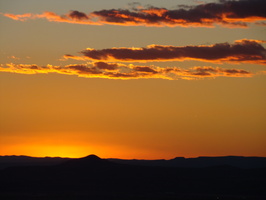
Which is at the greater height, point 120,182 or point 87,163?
point 87,163

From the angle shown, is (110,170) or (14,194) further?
(110,170)

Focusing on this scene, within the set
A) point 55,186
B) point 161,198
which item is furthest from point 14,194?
point 161,198

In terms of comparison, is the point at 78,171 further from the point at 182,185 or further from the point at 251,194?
the point at 251,194

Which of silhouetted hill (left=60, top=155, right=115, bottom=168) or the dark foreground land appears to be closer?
the dark foreground land

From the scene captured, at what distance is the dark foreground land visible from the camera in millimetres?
148750

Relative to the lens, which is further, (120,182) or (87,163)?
(87,163)

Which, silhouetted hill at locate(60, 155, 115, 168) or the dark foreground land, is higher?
silhouetted hill at locate(60, 155, 115, 168)

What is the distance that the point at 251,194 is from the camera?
15825cm

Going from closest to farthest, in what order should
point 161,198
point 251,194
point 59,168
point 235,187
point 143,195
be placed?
point 161,198
point 143,195
point 251,194
point 235,187
point 59,168

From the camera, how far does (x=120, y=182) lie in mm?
169250

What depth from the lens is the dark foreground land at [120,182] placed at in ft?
488

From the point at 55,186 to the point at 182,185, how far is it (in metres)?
31.5

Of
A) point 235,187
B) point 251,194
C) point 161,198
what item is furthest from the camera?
point 235,187

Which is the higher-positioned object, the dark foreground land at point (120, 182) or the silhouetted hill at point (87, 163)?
the silhouetted hill at point (87, 163)
